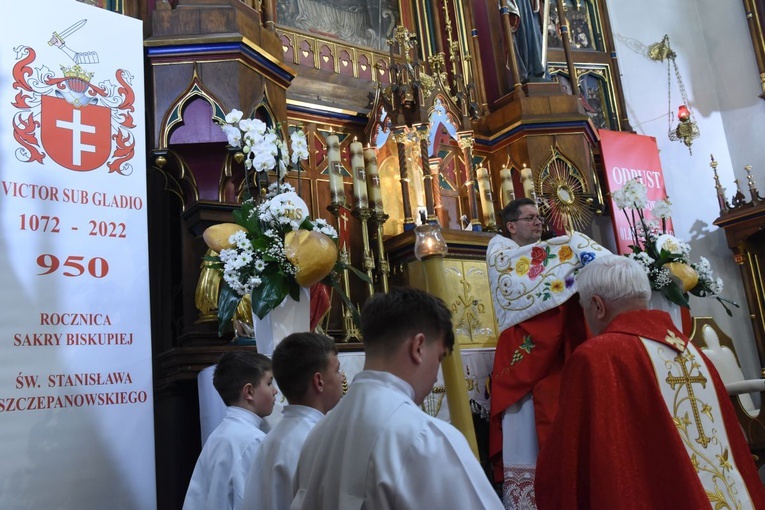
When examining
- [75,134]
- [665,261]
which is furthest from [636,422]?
[75,134]

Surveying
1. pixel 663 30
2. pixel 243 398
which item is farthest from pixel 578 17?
pixel 243 398

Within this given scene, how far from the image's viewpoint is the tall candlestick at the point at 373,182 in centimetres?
591

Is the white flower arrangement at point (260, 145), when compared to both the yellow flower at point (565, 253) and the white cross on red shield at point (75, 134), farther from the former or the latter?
the yellow flower at point (565, 253)

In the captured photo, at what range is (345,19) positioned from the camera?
23.7ft

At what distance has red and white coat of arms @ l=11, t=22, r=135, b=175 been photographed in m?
4.04

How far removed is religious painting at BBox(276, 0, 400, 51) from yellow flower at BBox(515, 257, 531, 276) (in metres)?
3.59

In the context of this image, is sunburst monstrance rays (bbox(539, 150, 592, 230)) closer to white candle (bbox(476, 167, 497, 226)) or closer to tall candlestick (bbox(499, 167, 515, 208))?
tall candlestick (bbox(499, 167, 515, 208))

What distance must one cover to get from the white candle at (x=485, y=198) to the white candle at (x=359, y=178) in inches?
44.3

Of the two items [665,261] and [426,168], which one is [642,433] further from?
[426,168]

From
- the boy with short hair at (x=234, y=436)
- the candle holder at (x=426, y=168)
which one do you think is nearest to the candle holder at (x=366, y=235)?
the candle holder at (x=426, y=168)

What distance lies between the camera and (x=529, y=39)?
7664 millimetres

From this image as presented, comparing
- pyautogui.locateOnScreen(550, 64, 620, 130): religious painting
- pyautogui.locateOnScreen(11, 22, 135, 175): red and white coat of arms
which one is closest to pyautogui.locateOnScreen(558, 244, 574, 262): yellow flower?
pyautogui.locateOnScreen(11, 22, 135, 175): red and white coat of arms

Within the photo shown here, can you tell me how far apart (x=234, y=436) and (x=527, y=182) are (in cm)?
440

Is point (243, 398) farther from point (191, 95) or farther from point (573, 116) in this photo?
point (573, 116)
